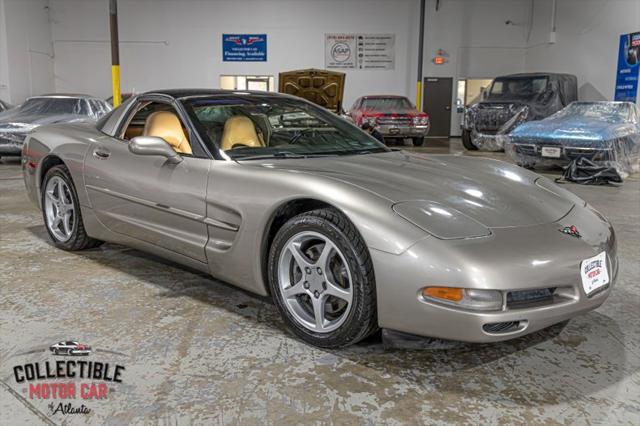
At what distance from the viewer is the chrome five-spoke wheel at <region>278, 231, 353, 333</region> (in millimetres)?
2197

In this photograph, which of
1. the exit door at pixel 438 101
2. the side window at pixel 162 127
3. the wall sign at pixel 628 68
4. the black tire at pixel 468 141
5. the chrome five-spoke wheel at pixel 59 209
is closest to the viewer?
the side window at pixel 162 127

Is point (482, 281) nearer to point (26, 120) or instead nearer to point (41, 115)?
point (26, 120)

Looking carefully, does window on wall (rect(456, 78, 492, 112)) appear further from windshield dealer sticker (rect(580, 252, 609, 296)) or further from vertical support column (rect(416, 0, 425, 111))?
windshield dealer sticker (rect(580, 252, 609, 296))

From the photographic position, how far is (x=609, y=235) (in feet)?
7.84

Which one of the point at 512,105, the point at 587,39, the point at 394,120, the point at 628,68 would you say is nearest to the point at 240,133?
the point at 512,105

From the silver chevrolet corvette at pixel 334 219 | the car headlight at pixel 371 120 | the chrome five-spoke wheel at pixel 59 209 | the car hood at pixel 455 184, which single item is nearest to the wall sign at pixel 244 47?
the car headlight at pixel 371 120

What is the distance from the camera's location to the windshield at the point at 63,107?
31.3 ft

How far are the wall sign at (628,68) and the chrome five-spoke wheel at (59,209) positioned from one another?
11888 mm

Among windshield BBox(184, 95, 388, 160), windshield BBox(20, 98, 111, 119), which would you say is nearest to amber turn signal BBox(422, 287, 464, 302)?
windshield BBox(184, 95, 388, 160)

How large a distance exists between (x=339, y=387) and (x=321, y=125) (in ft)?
5.54

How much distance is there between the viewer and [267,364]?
2.16 meters

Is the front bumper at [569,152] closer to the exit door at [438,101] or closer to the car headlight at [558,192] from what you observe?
the car headlight at [558,192]

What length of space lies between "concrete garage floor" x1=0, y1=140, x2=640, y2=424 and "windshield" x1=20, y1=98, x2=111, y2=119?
7.15 meters

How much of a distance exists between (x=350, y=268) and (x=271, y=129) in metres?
1.29
